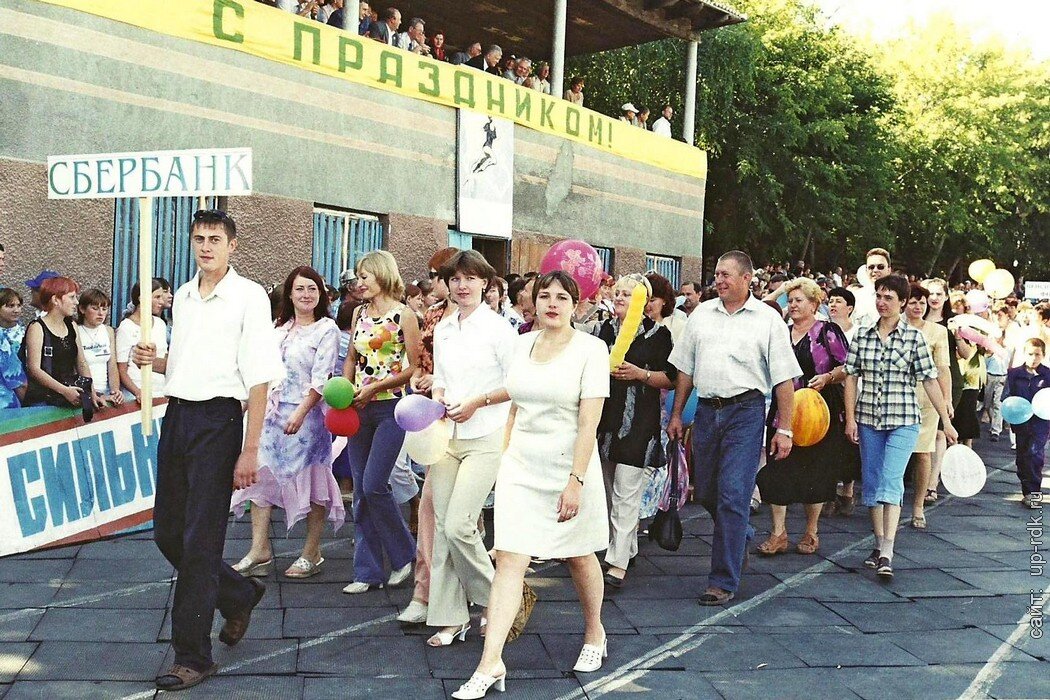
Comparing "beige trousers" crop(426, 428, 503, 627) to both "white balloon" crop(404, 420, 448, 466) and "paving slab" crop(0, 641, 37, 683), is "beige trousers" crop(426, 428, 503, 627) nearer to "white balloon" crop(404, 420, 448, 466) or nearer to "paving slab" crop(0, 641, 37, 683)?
"white balloon" crop(404, 420, 448, 466)

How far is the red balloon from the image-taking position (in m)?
5.99

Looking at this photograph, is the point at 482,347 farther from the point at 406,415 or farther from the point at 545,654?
the point at 545,654

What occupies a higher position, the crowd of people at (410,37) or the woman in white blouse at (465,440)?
the crowd of people at (410,37)

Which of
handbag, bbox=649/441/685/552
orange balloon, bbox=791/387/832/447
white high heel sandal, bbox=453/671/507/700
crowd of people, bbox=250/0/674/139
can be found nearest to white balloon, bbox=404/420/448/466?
white high heel sandal, bbox=453/671/507/700

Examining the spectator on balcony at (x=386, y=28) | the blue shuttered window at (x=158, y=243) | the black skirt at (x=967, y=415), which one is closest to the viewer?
the black skirt at (x=967, y=415)

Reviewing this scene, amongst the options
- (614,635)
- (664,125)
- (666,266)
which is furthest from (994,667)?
(664,125)

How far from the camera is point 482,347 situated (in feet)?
17.3

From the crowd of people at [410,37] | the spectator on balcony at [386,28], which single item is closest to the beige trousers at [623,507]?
the crowd of people at [410,37]

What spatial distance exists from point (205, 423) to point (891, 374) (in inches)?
174

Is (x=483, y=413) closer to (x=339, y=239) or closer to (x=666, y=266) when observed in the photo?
(x=339, y=239)

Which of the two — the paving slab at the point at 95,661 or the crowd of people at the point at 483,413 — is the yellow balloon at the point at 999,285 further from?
the paving slab at the point at 95,661

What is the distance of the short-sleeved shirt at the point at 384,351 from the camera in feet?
19.8

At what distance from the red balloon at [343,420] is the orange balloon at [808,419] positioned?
9.79 feet

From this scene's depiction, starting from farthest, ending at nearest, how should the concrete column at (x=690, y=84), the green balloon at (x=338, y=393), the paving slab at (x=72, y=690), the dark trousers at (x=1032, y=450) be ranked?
the concrete column at (x=690, y=84) < the dark trousers at (x=1032, y=450) < the green balloon at (x=338, y=393) < the paving slab at (x=72, y=690)
